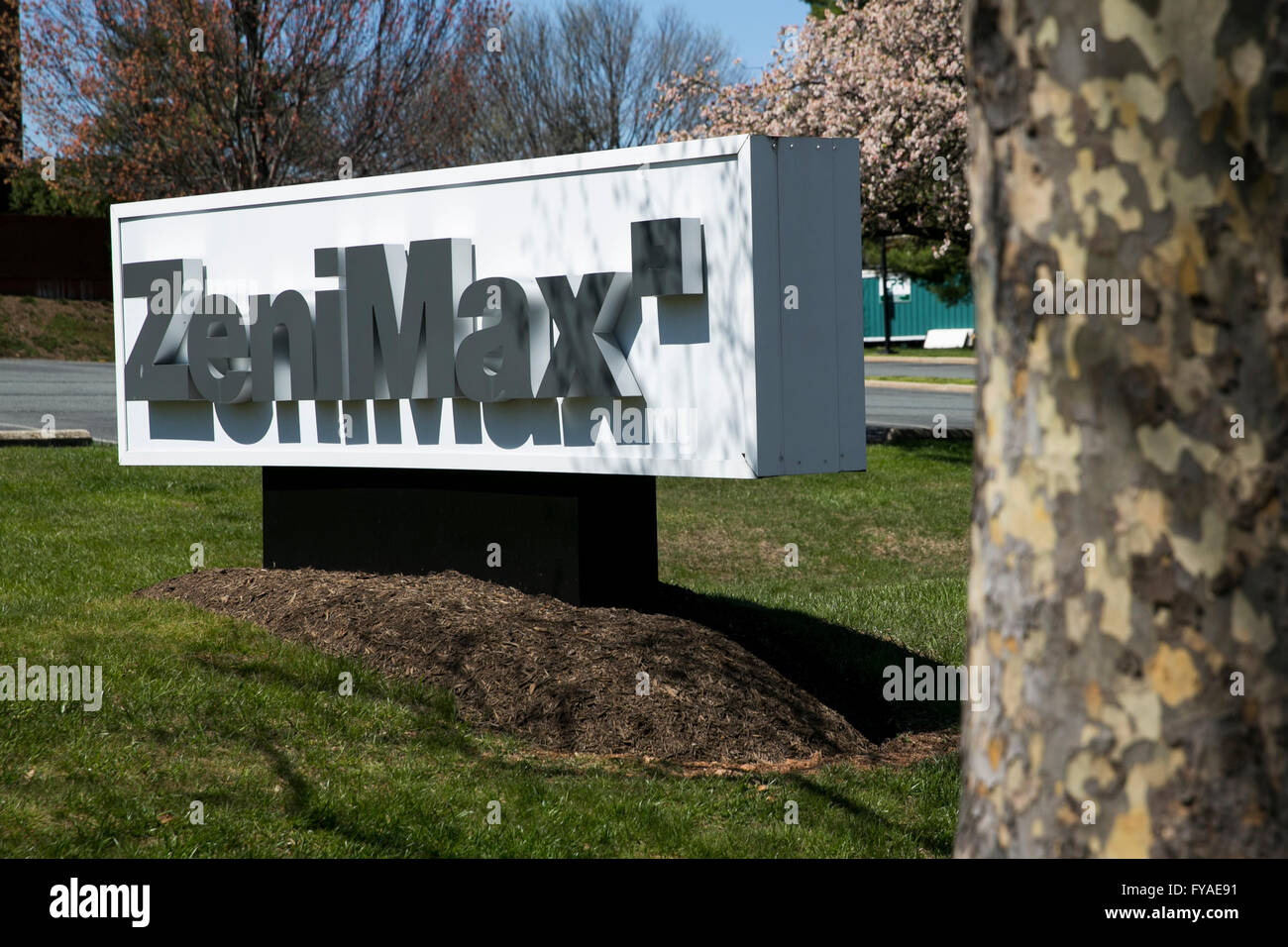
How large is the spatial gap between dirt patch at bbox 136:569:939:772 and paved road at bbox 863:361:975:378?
26.2m

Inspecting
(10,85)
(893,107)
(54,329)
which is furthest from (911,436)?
(54,329)

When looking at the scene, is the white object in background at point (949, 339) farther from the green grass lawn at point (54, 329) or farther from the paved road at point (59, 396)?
the paved road at point (59, 396)

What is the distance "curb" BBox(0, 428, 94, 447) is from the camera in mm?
15188

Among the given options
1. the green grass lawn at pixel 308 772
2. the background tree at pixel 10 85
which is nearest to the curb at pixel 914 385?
the background tree at pixel 10 85

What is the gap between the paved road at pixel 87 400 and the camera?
18312 millimetres

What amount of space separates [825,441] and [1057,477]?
4984 mm

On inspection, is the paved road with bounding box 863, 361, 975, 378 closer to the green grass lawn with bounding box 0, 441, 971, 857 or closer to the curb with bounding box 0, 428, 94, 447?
the curb with bounding box 0, 428, 94, 447

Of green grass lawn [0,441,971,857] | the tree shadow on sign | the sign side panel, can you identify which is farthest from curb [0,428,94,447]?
the sign side panel

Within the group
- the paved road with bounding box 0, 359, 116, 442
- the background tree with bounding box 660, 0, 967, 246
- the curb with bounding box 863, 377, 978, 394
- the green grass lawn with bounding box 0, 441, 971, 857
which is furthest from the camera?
the curb with bounding box 863, 377, 978, 394

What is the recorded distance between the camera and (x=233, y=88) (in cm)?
1752

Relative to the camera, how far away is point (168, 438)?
9688mm

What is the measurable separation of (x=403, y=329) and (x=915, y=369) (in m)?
29.6
